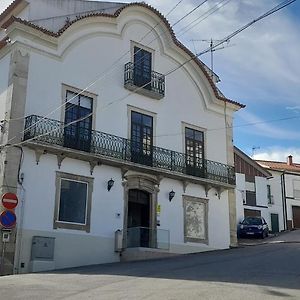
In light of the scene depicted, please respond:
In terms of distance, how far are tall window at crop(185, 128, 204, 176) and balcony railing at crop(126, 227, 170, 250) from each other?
355 centimetres

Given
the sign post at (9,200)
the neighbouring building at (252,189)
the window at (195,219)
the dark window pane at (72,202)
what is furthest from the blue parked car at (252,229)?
the sign post at (9,200)

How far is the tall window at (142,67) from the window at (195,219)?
226 inches

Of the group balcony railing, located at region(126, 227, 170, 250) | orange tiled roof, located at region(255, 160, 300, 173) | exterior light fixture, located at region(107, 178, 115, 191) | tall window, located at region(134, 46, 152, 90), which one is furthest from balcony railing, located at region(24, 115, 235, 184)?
orange tiled roof, located at region(255, 160, 300, 173)

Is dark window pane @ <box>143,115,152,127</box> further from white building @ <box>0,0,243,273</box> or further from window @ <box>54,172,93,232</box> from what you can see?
window @ <box>54,172,93,232</box>

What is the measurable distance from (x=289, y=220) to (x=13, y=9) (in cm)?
2901

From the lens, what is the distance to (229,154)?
86.4ft

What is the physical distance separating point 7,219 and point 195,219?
1015cm

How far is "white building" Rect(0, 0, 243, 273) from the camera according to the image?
60.6ft

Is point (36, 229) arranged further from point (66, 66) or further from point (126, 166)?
point (66, 66)

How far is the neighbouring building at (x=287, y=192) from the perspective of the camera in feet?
136

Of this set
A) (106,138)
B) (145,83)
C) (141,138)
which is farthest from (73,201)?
(145,83)

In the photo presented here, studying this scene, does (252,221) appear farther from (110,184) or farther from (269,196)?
(110,184)

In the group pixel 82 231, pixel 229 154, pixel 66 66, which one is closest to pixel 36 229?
pixel 82 231

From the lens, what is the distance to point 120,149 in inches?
840
